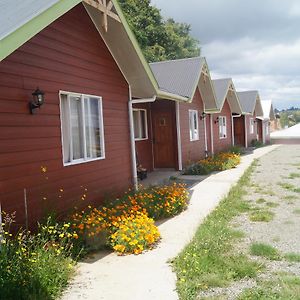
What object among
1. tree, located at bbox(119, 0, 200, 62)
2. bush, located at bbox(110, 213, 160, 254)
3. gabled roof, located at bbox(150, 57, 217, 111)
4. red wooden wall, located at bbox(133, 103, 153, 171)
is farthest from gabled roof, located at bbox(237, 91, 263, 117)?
bush, located at bbox(110, 213, 160, 254)

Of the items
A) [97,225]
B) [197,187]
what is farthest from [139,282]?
[197,187]

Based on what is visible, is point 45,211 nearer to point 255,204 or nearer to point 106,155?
point 106,155

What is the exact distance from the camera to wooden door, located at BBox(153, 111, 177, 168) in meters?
15.1

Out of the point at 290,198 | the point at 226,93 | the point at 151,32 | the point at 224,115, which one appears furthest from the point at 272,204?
the point at 151,32

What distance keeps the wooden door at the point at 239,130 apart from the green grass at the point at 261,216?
23442 mm

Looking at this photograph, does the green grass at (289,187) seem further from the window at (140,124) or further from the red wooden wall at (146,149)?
the window at (140,124)

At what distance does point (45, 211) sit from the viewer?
643 cm

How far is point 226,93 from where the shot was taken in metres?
22.9

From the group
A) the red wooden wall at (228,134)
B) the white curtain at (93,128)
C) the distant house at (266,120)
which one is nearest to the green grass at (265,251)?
the white curtain at (93,128)

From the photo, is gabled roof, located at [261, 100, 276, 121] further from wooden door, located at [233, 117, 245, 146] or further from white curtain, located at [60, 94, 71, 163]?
white curtain, located at [60, 94, 71, 163]

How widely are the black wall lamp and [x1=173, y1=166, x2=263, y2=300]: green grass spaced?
3257 mm

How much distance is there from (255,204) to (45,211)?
5.01 m

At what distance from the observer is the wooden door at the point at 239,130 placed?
30986 millimetres

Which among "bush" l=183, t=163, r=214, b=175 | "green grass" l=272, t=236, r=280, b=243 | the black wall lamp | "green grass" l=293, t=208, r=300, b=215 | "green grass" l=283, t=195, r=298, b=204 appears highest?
the black wall lamp
